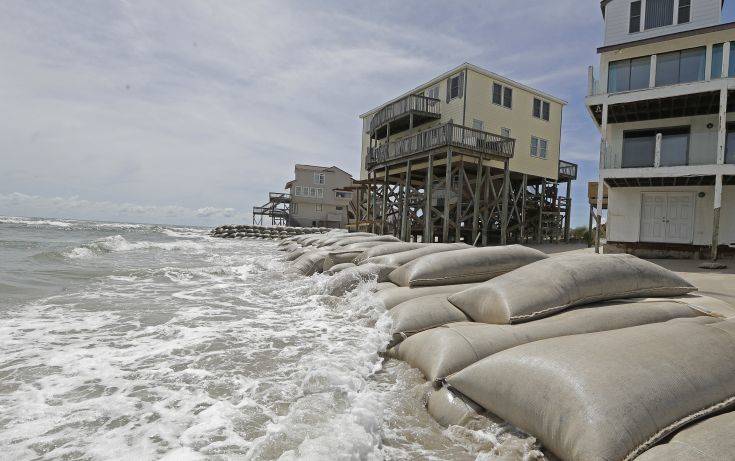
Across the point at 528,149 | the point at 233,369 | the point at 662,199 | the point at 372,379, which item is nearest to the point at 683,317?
the point at 372,379

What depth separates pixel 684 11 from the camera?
12703mm

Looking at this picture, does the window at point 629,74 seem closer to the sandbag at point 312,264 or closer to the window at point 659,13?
the window at point 659,13

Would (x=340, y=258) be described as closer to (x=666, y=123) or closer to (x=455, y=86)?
(x=666, y=123)

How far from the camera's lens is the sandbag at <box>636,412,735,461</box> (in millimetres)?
1541

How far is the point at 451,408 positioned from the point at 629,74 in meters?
14.1

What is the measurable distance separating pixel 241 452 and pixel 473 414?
137 centimetres

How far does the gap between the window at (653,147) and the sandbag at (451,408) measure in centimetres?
1252

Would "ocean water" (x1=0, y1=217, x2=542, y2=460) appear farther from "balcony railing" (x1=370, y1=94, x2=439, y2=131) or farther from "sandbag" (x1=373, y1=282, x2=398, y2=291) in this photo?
"balcony railing" (x1=370, y1=94, x2=439, y2=131)

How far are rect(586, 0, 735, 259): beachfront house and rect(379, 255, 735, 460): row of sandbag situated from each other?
9794 mm

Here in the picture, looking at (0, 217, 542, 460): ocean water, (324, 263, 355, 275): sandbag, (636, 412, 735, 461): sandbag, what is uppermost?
(636, 412, 735, 461): sandbag

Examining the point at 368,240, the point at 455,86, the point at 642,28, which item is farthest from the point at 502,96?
the point at 368,240

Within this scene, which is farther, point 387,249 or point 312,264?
point 312,264

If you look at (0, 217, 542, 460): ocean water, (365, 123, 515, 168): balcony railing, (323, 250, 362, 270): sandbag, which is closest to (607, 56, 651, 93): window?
(365, 123, 515, 168): balcony railing

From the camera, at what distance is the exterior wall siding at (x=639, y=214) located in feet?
38.2
